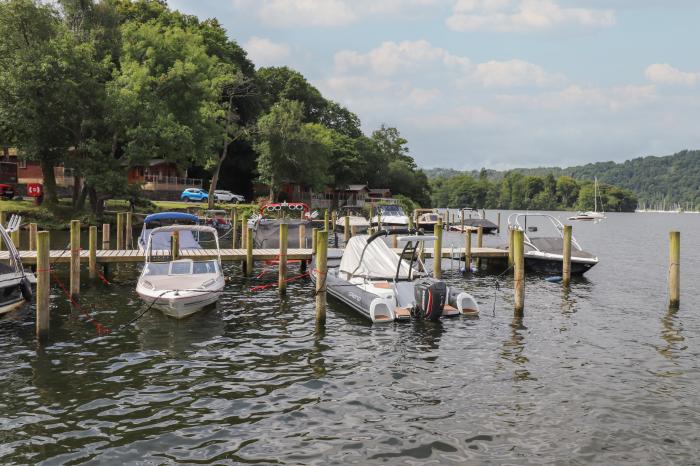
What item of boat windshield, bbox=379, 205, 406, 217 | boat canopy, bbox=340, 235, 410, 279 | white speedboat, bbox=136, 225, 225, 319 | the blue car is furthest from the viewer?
the blue car

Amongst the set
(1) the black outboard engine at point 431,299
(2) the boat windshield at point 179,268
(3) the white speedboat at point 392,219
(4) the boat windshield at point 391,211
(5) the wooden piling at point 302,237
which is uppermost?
(4) the boat windshield at point 391,211

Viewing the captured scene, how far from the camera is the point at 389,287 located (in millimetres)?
19188

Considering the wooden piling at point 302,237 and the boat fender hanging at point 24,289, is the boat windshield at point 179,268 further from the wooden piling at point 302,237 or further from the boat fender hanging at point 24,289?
the wooden piling at point 302,237

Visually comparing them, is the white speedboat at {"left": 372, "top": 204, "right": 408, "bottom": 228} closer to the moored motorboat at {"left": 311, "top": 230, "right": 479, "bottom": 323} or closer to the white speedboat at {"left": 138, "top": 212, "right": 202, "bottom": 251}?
the white speedboat at {"left": 138, "top": 212, "right": 202, "bottom": 251}

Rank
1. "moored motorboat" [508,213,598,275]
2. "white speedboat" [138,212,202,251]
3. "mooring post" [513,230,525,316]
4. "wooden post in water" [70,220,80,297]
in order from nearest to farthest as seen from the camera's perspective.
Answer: "mooring post" [513,230,525,316] → "wooden post in water" [70,220,80,297] → "white speedboat" [138,212,202,251] → "moored motorboat" [508,213,598,275]

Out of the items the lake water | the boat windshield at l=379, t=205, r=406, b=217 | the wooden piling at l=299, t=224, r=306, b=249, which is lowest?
the lake water

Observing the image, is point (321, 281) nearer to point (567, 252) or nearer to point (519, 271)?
point (519, 271)

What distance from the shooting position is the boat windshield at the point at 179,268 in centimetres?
1995

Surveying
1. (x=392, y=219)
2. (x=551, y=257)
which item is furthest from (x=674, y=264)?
(x=392, y=219)

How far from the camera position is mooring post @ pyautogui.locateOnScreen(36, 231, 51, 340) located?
14438mm

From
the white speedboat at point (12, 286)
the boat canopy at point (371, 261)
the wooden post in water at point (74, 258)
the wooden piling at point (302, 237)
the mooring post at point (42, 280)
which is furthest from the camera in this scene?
the wooden piling at point (302, 237)

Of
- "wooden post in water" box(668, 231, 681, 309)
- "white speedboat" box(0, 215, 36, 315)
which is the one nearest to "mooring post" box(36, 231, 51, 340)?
"white speedboat" box(0, 215, 36, 315)

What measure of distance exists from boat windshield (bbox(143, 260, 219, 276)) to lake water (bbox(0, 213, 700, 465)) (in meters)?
1.54

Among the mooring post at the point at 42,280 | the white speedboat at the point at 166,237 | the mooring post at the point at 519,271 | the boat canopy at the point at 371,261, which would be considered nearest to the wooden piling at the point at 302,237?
the white speedboat at the point at 166,237
